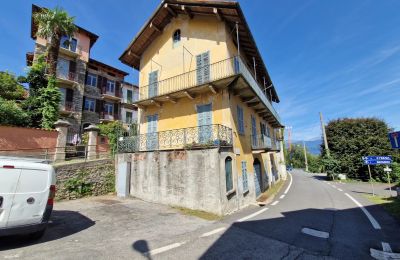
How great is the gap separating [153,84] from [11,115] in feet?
34.1

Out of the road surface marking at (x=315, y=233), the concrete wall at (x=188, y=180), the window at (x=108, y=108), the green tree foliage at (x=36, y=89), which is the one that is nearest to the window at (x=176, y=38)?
the concrete wall at (x=188, y=180)

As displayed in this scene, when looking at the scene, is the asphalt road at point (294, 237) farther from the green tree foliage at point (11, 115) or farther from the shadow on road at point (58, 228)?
the green tree foliage at point (11, 115)

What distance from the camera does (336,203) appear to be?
1146cm

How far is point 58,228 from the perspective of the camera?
A: 255 inches

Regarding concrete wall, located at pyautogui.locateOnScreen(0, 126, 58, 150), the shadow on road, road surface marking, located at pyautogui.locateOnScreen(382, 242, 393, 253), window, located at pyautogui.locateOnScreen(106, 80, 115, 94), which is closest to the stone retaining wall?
the shadow on road

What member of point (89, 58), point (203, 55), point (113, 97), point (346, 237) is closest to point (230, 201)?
point (346, 237)

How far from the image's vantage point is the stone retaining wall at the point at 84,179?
36.8 ft

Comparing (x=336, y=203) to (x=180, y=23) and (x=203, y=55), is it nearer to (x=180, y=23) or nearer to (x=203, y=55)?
(x=203, y=55)

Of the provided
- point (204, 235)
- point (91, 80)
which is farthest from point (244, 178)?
point (91, 80)

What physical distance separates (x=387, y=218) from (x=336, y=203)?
3.20 metres

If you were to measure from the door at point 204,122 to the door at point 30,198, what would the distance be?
6961 millimetres

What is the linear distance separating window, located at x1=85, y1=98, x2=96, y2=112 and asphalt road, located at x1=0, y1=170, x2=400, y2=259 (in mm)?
17288

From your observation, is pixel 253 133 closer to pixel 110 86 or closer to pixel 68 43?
pixel 110 86

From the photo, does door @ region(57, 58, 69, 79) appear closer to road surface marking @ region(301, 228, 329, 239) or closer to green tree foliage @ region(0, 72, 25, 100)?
green tree foliage @ region(0, 72, 25, 100)
